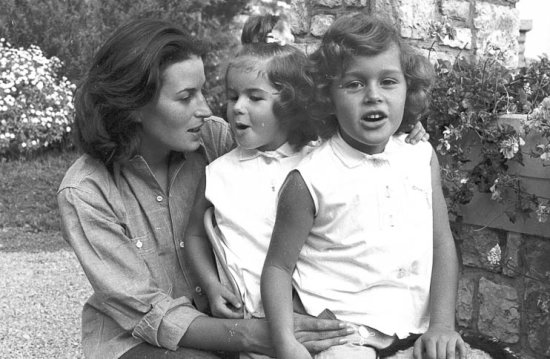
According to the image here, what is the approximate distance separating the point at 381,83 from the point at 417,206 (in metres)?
0.35

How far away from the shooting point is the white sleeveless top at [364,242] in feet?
6.58

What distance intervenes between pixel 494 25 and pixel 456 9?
0.27m

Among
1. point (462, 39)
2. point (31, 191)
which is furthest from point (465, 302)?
point (31, 191)

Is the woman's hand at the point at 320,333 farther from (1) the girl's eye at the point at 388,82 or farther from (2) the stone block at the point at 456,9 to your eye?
(2) the stone block at the point at 456,9

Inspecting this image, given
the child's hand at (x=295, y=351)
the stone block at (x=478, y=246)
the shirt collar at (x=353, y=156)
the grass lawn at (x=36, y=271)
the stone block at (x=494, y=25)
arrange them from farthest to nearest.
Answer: the grass lawn at (x=36, y=271)
the stone block at (x=494, y=25)
the stone block at (x=478, y=246)
the shirt collar at (x=353, y=156)
the child's hand at (x=295, y=351)

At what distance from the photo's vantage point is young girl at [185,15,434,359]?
216 cm

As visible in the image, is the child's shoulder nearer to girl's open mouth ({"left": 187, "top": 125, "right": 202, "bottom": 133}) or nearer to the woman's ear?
girl's open mouth ({"left": 187, "top": 125, "right": 202, "bottom": 133})

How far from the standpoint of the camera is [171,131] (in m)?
2.32

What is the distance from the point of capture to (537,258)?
2.87 meters

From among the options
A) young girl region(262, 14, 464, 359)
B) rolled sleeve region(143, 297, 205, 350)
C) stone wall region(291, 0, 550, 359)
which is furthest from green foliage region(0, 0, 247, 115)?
young girl region(262, 14, 464, 359)

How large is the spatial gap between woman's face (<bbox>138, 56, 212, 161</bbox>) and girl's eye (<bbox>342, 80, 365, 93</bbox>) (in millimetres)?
521

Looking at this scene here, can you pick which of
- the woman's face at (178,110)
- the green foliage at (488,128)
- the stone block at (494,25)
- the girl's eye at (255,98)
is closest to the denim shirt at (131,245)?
the woman's face at (178,110)

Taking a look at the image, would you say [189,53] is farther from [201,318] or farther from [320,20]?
[320,20]

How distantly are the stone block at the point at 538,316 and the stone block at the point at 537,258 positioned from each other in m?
0.03
